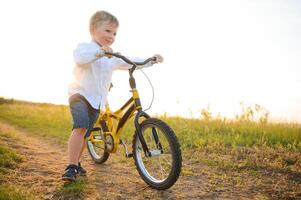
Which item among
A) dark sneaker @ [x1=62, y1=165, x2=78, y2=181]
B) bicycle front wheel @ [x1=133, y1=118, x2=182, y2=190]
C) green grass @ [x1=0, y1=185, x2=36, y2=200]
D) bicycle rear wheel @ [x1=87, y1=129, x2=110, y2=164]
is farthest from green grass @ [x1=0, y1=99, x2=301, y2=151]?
green grass @ [x1=0, y1=185, x2=36, y2=200]

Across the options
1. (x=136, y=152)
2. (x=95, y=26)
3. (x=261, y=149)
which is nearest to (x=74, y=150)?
(x=136, y=152)

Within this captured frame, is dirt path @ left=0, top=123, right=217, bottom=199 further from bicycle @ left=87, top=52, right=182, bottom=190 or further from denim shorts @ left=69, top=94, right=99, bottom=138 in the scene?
denim shorts @ left=69, top=94, right=99, bottom=138

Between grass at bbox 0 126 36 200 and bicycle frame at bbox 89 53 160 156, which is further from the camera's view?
bicycle frame at bbox 89 53 160 156

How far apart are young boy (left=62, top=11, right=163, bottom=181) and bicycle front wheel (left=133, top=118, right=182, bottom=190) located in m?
0.67

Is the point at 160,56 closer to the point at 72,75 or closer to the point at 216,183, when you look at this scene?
the point at 72,75

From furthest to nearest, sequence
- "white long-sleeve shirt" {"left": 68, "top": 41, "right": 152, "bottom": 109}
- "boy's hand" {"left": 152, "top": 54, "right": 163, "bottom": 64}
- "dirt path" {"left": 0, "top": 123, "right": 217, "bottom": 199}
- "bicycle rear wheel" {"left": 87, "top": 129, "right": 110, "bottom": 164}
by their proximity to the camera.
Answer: "bicycle rear wheel" {"left": 87, "top": 129, "right": 110, "bottom": 164} → "boy's hand" {"left": 152, "top": 54, "right": 163, "bottom": 64} → "white long-sleeve shirt" {"left": 68, "top": 41, "right": 152, "bottom": 109} → "dirt path" {"left": 0, "top": 123, "right": 217, "bottom": 199}

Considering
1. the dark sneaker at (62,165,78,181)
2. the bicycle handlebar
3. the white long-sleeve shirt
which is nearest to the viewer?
the bicycle handlebar

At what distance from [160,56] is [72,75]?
114cm

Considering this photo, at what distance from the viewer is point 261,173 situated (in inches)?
191

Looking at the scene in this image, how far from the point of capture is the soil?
3877mm

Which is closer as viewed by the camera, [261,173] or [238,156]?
[261,173]

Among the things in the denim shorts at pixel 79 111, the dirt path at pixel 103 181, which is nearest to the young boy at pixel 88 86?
the denim shorts at pixel 79 111

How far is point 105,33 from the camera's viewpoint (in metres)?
4.33

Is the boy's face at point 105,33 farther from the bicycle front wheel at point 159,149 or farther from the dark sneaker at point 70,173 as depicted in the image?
the dark sneaker at point 70,173
